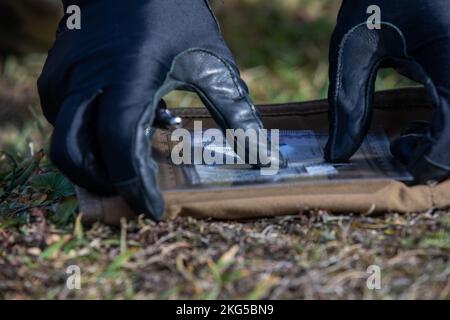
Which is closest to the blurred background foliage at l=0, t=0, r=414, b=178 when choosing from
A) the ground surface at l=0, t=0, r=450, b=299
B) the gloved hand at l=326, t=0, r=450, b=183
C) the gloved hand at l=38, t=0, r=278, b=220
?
the gloved hand at l=326, t=0, r=450, b=183

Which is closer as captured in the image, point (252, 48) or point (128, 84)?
point (128, 84)

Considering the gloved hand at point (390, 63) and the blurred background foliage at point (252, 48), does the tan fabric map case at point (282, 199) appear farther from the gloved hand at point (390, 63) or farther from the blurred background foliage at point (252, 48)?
the blurred background foliage at point (252, 48)

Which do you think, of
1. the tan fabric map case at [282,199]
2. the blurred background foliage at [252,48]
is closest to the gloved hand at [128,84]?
the tan fabric map case at [282,199]

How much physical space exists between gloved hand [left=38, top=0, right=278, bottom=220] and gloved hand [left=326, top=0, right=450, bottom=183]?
0.72 feet

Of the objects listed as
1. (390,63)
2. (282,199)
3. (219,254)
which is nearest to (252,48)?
(390,63)

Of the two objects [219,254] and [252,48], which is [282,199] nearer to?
[219,254]

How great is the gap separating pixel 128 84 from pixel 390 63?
0.67m

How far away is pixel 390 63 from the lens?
77.4 inches

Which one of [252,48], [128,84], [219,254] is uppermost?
[128,84]

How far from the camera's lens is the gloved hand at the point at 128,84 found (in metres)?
1.67

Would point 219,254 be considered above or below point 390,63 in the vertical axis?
below

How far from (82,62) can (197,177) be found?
37 centimetres
